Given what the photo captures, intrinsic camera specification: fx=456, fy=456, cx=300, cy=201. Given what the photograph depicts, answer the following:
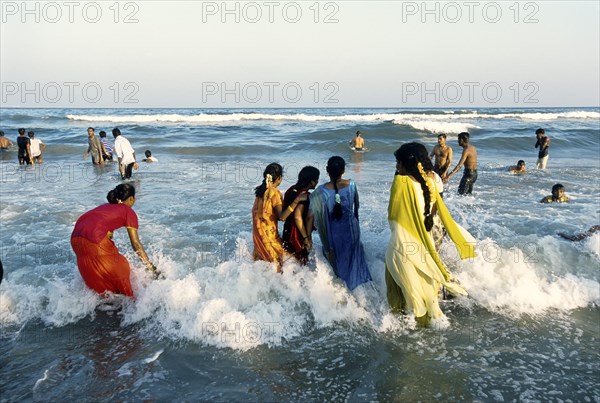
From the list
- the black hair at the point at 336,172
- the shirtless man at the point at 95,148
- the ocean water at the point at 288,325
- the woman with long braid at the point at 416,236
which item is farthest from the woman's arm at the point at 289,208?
the shirtless man at the point at 95,148

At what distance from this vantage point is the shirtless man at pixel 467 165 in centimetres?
884

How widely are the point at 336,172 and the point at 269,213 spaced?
81 centimetres

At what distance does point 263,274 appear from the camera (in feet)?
15.7

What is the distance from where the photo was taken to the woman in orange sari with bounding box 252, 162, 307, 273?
4281mm

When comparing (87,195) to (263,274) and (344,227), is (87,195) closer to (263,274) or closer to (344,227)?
(263,274)

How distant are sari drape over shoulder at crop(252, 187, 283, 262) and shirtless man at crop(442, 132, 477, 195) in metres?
5.49

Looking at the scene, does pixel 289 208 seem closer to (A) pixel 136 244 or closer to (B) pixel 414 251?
(B) pixel 414 251

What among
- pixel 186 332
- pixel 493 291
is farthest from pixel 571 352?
pixel 186 332

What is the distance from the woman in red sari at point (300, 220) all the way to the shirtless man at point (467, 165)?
5328 millimetres

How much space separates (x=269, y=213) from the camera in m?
4.43

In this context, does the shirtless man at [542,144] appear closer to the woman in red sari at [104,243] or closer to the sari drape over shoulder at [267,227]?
the sari drape over shoulder at [267,227]

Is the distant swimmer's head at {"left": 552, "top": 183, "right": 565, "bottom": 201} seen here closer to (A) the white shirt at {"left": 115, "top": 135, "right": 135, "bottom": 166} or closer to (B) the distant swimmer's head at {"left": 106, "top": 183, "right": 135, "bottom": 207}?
(B) the distant swimmer's head at {"left": 106, "top": 183, "right": 135, "bottom": 207}

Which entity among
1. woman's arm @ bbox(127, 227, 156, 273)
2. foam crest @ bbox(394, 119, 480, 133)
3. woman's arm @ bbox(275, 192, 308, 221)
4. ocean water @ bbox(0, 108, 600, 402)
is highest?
foam crest @ bbox(394, 119, 480, 133)

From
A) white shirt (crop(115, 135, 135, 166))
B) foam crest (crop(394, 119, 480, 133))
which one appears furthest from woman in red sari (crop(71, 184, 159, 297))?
foam crest (crop(394, 119, 480, 133))
